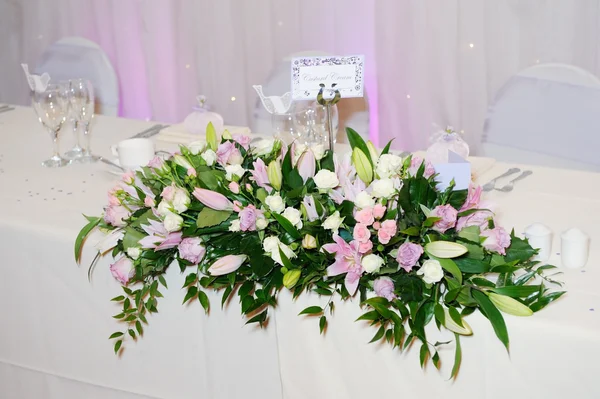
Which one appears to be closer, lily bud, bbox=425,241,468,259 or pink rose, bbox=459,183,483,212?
lily bud, bbox=425,241,468,259

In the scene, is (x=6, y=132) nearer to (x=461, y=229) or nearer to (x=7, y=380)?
(x=7, y=380)

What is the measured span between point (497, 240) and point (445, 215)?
0.30 feet

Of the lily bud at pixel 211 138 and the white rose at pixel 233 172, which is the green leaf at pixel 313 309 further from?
the lily bud at pixel 211 138

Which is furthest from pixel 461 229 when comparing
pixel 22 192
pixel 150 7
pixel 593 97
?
pixel 150 7

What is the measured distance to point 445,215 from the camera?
122 centimetres

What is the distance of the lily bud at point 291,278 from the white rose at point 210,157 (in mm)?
292

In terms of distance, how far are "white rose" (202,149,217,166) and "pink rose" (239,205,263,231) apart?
0.60ft

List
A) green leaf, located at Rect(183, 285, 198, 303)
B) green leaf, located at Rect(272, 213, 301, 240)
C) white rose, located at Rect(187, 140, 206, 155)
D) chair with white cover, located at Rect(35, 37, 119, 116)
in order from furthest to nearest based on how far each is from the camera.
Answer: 1. chair with white cover, located at Rect(35, 37, 119, 116)
2. white rose, located at Rect(187, 140, 206, 155)
3. green leaf, located at Rect(183, 285, 198, 303)
4. green leaf, located at Rect(272, 213, 301, 240)

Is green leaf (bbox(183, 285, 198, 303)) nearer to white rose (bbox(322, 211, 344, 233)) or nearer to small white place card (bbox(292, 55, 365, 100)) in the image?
white rose (bbox(322, 211, 344, 233))

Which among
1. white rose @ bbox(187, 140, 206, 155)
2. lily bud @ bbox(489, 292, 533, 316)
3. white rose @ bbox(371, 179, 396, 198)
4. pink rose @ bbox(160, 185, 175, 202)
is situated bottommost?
lily bud @ bbox(489, 292, 533, 316)

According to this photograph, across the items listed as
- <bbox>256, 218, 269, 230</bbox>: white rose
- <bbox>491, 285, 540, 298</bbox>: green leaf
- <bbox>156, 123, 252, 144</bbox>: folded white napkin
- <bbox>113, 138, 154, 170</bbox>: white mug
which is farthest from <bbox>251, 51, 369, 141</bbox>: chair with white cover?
<bbox>491, 285, 540, 298</bbox>: green leaf

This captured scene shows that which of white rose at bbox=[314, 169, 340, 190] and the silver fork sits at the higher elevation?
white rose at bbox=[314, 169, 340, 190]

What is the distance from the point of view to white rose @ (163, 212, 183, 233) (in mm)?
1339

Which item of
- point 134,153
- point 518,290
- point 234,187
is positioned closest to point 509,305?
point 518,290
